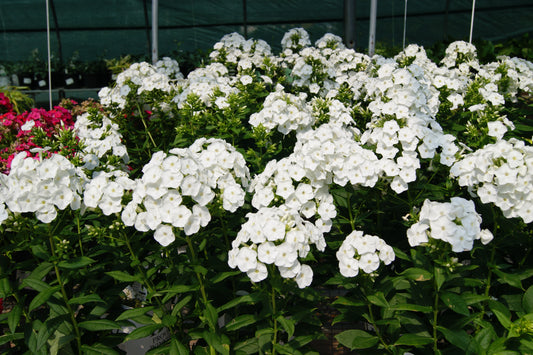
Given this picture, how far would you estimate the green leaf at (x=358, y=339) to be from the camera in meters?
2.32

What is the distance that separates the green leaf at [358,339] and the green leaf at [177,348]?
0.86 metres

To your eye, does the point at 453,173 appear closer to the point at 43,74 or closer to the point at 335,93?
the point at 335,93

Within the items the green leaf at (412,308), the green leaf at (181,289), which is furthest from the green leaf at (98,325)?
the green leaf at (412,308)

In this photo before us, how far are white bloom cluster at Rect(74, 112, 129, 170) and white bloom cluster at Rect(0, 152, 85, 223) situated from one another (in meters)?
0.67

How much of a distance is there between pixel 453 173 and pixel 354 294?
892mm

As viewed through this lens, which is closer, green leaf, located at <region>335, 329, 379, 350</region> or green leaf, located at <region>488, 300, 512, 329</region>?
green leaf, located at <region>488, 300, 512, 329</region>

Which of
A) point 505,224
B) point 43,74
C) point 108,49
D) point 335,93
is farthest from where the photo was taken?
point 108,49

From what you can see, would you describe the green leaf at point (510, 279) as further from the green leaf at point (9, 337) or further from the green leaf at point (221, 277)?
the green leaf at point (9, 337)

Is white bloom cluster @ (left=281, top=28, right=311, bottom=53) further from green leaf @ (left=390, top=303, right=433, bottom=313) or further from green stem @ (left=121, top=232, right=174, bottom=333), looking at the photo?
green leaf @ (left=390, top=303, right=433, bottom=313)

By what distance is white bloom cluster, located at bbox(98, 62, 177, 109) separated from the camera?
3.76 meters

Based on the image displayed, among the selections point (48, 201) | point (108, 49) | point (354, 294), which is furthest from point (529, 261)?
point (108, 49)

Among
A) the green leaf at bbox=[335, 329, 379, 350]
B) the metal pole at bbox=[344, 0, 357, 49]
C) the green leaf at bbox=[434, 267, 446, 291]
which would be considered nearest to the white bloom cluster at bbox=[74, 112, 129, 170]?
the green leaf at bbox=[335, 329, 379, 350]

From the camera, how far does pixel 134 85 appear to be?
3857 millimetres

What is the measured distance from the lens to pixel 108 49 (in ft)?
35.1
